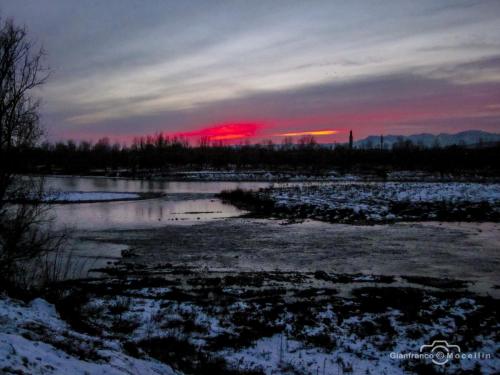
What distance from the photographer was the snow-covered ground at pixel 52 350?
17.6 feet

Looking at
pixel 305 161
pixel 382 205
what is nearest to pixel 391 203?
pixel 382 205

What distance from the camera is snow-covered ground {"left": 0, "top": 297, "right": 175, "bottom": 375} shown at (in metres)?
5.36

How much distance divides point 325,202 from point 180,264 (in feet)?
68.5

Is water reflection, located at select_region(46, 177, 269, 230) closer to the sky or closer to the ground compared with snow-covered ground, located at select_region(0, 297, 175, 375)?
closer to the ground

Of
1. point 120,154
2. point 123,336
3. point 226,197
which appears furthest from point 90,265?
point 120,154

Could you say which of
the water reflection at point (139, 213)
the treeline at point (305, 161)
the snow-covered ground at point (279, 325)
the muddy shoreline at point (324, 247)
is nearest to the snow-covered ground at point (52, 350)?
the snow-covered ground at point (279, 325)

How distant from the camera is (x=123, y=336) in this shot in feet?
30.2

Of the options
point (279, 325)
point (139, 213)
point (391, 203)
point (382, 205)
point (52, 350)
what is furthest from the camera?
point (391, 203)

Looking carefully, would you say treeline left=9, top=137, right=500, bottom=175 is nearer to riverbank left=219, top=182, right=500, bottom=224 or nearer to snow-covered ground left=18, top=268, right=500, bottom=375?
riverbank left=219, top=182, right=500, bottom=224

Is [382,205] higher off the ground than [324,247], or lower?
higher

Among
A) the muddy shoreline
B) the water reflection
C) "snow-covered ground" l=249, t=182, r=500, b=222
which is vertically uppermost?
"snow-covered ground" l=249, t=182, r=500, b=222

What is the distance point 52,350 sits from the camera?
611cm

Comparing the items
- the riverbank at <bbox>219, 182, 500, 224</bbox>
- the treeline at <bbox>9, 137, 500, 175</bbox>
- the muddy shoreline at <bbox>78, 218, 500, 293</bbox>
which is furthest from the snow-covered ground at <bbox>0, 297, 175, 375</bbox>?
the treeline at <bbox>9, 137, 500, 175</bbox>

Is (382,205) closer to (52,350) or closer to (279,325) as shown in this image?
(279,325)
